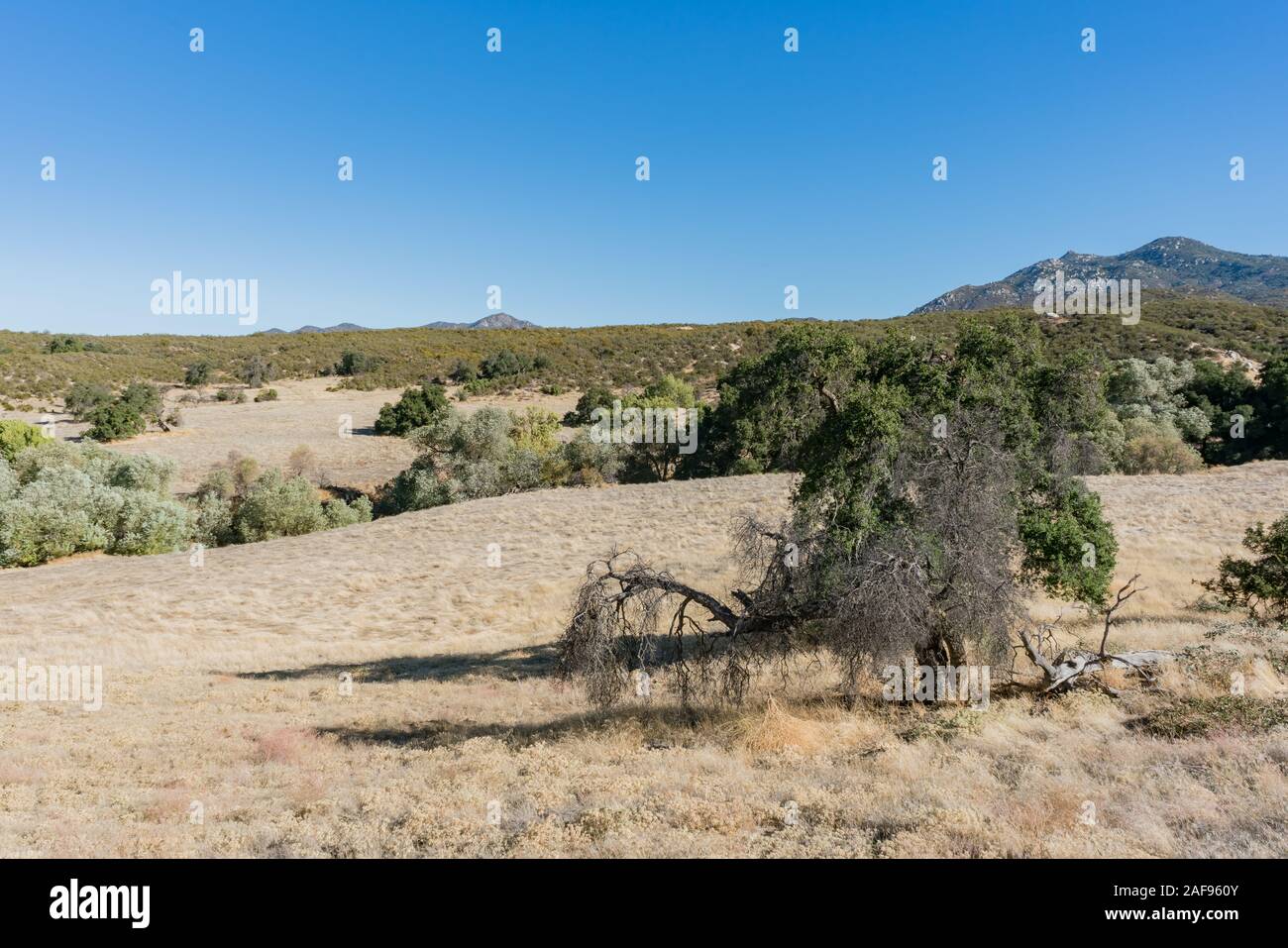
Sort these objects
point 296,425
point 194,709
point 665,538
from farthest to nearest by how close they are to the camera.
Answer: point 296,425 → point 665,538 → point 194,709

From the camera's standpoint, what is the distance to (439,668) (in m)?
18.0

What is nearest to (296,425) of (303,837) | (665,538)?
(665,538)

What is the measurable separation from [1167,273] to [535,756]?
151 m

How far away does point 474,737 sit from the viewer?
1205 centimetres

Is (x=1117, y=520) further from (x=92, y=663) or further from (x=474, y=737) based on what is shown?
(x=92, y=663)

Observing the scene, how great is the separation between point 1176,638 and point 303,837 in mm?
16456

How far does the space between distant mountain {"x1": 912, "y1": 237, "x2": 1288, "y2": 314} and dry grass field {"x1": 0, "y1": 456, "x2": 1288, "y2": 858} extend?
316 ft

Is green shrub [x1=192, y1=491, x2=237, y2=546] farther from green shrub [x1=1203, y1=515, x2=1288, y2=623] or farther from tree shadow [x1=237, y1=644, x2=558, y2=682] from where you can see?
green shrub [x1=1203, y1=515, x2=1288, y2=623]

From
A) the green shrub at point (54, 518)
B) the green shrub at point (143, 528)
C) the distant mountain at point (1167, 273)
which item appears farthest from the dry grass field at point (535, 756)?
the distant mountain at point (1167, 273)

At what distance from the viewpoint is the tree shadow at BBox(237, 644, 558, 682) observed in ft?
55.7

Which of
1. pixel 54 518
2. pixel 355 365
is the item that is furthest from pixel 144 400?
pixel 355 365

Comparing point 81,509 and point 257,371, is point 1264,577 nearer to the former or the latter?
point 81,509

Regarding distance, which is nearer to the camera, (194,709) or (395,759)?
(395,759)
